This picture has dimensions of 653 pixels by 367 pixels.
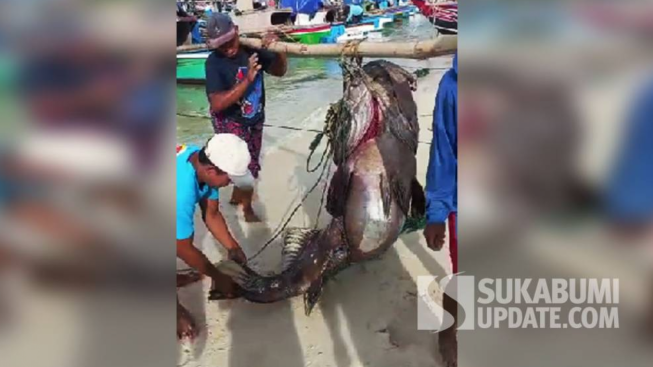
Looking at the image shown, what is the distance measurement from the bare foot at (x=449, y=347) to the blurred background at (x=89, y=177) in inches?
36.2

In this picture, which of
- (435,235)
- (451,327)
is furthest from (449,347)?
(435,235)

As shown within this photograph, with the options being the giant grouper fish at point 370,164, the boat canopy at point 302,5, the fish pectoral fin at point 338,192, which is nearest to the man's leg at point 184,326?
the giant grouper fish at point 370,164

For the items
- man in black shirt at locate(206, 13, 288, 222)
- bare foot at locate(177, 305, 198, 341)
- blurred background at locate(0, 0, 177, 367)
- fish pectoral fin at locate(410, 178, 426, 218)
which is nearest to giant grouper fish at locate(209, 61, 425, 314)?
fish pectoral fin at locate(410, 178, 426, 218)

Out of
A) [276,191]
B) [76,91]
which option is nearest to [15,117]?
[76,91]

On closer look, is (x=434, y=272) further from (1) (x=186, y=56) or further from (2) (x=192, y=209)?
(1) (x=186, y=56)

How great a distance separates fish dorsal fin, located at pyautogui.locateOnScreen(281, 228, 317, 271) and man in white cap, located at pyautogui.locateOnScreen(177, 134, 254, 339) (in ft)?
0.68

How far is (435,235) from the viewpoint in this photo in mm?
1888

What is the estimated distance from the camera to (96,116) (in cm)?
114

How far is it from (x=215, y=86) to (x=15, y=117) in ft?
2.51

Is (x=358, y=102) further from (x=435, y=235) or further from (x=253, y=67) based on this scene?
(x=435, y=235)

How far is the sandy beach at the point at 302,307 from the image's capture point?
1.83 meters

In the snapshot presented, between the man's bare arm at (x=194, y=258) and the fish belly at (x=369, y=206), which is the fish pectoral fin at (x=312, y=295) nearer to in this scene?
the fish belly at (x=369, y=206)

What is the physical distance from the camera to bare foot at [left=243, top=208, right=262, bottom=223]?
6.29ft

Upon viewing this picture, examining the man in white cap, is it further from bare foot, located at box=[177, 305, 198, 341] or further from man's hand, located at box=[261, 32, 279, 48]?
man's hand, located at box=[261, 32, 279, 48]
